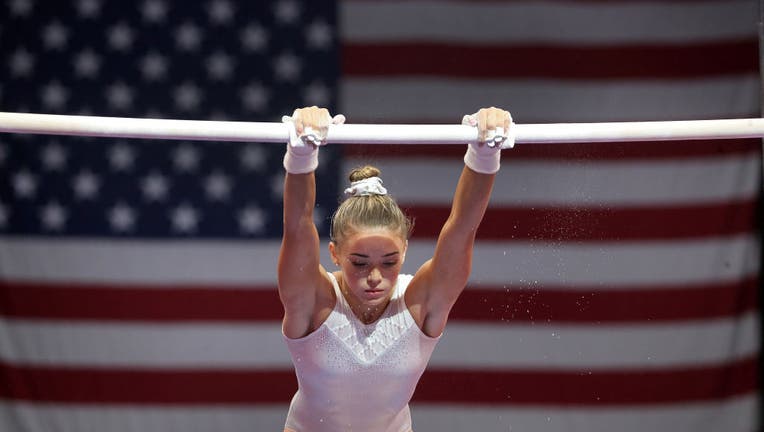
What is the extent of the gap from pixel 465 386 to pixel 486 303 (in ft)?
1.10

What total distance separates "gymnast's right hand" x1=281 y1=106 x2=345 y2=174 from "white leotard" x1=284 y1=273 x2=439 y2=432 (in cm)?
45

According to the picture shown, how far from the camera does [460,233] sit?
223 cm

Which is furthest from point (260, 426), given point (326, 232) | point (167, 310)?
point (326, 232)

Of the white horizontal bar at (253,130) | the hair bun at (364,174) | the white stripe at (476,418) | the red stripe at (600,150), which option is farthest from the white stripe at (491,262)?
the white horizontal bar at (253,130)

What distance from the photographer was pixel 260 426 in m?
3.53

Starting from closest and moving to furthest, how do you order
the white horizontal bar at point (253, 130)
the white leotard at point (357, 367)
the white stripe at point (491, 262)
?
the white horizontal bar at point (253, 130), the white leotard at point (357, 367), the white stripe at point (491, 262)

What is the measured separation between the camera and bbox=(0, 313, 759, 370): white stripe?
3.50 m

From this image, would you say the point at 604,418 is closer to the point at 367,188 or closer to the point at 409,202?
the point at 409,202

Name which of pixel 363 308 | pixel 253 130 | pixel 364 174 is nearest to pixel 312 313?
pixel 363 308

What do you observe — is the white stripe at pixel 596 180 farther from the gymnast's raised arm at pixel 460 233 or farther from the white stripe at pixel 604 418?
the gymnast's raised arm at pixel 460 233

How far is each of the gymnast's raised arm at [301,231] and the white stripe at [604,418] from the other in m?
1.40

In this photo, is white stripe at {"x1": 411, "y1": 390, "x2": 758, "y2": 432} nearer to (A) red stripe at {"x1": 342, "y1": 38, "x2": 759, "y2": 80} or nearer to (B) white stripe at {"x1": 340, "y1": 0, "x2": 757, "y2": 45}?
(A) red stripe at {"x1": 342, "y1": 38, "x2": 759, "y2": 80}

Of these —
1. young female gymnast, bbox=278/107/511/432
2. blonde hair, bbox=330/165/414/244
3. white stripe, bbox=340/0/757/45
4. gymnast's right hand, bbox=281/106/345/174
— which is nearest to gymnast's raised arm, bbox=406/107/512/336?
young female gymnast, bbox=278/107/511/432

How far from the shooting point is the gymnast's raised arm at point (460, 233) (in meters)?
2.09
